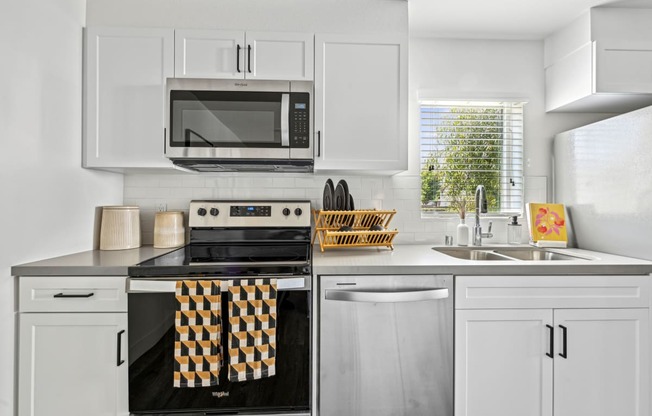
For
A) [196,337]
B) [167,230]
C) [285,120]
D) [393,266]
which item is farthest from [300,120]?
[196,337]

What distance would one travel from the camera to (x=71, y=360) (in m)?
1.51

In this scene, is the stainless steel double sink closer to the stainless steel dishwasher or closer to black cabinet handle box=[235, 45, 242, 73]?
the stainless steel dishwasher

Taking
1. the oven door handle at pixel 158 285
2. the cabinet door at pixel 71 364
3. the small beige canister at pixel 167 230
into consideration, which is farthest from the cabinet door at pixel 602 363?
the small beige canister at pixel 167 230

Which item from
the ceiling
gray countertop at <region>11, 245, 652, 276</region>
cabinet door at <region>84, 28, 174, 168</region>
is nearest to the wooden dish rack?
gray countertop at <region>11, 245, 652, 276</region>

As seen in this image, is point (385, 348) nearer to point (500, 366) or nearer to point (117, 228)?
point (500, 366)

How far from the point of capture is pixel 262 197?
2320 millimetres

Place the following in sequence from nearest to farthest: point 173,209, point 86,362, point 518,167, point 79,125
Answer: point 86,362
point 79,125
point 173,209
point 518,167

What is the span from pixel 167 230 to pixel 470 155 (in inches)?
78.0

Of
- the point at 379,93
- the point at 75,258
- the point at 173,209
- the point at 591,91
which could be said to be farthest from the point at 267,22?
the point at 591,91

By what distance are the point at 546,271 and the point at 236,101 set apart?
1675 millimetres

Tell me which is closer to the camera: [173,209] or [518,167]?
[173,209]

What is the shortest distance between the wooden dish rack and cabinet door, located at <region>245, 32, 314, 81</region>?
76 cm

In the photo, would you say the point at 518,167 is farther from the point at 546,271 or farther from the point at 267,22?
the point at 267,22

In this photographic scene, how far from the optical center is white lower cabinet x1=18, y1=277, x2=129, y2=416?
150cm
